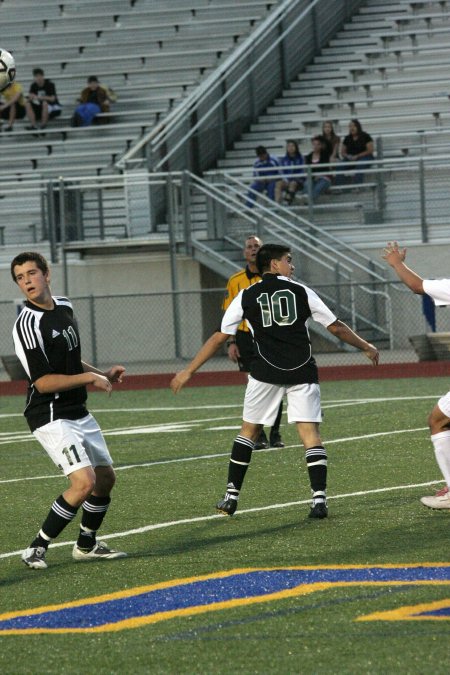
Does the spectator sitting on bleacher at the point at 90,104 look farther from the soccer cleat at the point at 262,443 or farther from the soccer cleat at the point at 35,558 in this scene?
the soccer cleat at the point at 35,558

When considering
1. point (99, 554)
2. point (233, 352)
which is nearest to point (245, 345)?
point (233, 352)

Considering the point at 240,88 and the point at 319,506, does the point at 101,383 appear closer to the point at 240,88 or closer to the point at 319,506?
the point at 319,506

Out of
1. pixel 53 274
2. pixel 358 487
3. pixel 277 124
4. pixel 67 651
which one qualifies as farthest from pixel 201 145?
pixel 67 651

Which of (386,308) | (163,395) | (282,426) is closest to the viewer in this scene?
(282,426)

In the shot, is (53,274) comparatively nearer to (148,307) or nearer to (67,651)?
(148,307)

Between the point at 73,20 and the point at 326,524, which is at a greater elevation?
the point at 73,20

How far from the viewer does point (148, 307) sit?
Result: 25484 millimetres

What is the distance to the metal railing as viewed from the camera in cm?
2744

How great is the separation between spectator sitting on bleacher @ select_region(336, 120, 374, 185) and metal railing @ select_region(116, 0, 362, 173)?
10.6ft

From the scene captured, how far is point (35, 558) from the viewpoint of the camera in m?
7.75

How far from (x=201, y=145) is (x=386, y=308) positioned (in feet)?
20.6

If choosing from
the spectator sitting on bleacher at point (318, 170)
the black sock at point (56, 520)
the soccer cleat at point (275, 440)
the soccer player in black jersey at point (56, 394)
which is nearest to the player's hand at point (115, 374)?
the soccer player in black jersey at point (56, 394)

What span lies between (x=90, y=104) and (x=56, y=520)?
2294 cm

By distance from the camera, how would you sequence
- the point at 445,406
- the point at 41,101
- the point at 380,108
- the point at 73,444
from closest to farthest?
the point at 73,444
the point at 445,406
the point at 380,108
the point at 41,101
